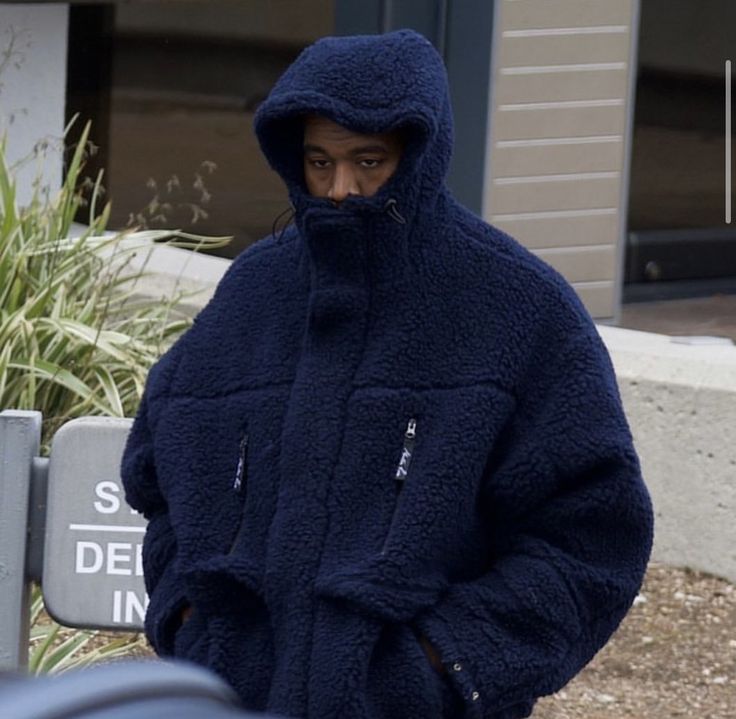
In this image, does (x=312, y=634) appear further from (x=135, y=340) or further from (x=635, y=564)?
(x=135, y=340)

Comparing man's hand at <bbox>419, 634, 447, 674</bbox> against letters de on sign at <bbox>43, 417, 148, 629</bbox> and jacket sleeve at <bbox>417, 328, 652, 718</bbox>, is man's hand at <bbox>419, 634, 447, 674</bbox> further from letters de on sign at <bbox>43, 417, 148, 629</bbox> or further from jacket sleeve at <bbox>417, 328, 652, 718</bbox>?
letters de on sign at <bbox>43, 417, 148, 629</bbox>

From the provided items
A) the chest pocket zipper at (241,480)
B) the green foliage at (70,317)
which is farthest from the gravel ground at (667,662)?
the chest pocket zipper at (241,480)

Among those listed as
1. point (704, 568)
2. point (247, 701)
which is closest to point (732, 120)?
point (704, 568)

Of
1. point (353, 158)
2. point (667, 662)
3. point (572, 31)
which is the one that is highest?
point (572, 31)

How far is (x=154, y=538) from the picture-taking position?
7.68 ft

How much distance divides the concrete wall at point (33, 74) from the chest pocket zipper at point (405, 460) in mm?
6224

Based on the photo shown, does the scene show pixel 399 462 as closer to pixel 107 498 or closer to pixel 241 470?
pixel 241 470

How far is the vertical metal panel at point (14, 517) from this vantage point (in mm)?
3018

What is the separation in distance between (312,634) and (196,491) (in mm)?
235

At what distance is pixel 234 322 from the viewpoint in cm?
228

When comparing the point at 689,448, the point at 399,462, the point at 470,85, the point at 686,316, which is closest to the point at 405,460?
the point at 399,462

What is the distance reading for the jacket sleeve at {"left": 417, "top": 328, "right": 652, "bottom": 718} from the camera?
A: 7.04 feet

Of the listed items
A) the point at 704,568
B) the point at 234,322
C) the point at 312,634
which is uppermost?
the point at 234,322

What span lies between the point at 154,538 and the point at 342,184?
0.54 meters
